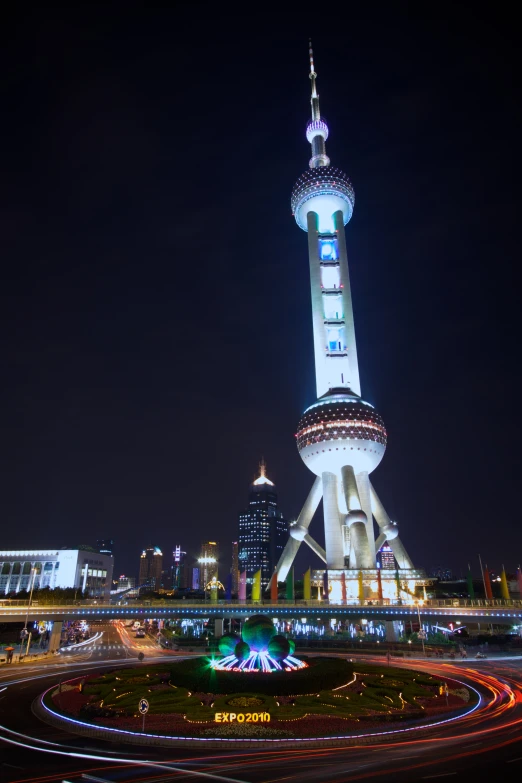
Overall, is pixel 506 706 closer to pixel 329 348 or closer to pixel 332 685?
pixel 332 685

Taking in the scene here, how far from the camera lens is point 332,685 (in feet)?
90.2

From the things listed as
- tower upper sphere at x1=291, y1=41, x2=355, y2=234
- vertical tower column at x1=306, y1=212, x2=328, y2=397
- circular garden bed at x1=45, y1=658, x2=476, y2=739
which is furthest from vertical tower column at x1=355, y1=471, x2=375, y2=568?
circular garden bed at x1=45, y1=658, x2=476, y2=739

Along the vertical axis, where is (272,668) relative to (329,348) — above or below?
below

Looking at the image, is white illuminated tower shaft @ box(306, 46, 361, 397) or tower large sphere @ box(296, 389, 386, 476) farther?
white illuminated tower shaft @ box(306, 46, 361, 397)

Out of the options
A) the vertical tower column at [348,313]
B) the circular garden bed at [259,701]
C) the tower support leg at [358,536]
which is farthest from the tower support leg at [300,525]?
the circular garden bed at [259,701]

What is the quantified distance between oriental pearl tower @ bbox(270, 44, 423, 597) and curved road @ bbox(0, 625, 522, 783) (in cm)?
5800

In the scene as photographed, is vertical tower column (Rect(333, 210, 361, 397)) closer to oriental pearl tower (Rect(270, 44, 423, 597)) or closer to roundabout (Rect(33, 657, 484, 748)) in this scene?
oriental pearl tower (Rect(270, 44, 423, 597))

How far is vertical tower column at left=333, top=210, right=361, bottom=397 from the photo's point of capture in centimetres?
10019

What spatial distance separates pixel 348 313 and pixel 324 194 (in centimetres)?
2739

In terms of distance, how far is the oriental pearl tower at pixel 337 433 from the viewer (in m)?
87.2

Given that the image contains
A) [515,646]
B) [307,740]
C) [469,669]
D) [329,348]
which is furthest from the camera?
[329,348]

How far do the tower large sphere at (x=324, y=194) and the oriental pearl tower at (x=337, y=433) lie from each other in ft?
0.70

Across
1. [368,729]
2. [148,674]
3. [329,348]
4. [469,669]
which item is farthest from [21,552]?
[368,729]

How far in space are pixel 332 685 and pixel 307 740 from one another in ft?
28.9
